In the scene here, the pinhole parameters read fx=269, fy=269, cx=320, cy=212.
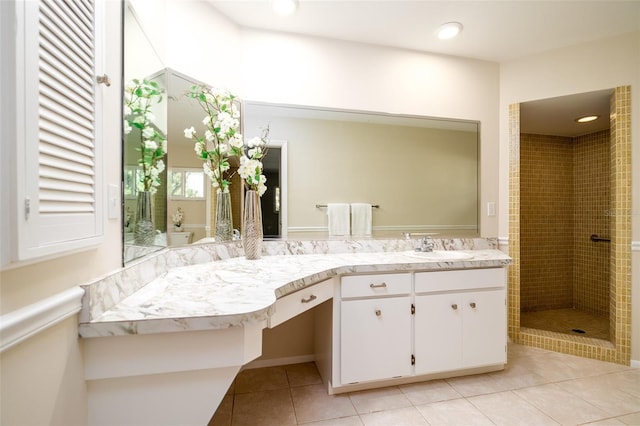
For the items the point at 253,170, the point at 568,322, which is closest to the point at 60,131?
the point at 253,170

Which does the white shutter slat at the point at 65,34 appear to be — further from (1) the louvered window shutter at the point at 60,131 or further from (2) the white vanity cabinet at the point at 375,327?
(2) the white vanity cabinet at the point at 375,327

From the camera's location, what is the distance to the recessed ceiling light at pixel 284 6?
5.47 feet

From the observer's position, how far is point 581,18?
1.85m

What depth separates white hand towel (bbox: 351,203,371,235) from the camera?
2113 millimetres

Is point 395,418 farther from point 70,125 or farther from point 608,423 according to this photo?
point 70,125

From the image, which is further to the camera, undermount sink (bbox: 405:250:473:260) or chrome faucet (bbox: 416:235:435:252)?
chrome faucet (bbox: 416:235:435:252)

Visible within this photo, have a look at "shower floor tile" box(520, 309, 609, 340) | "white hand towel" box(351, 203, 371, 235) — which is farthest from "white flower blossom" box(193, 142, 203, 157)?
"shower floor tile" box(520, 309, 609, 340)

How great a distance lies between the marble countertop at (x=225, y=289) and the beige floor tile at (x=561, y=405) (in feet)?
2.60

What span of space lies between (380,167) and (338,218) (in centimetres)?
55

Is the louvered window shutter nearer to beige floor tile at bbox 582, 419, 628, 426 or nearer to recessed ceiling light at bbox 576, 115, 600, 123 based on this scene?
beige floor tile at bbox 582, 419, 628, 426

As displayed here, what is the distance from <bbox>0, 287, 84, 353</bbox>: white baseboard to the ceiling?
180 centimetres

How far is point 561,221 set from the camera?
124 inches

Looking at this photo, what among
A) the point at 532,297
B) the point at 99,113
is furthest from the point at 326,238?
the point at 532,297

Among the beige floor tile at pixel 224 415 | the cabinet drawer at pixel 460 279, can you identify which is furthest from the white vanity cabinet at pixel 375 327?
the beige floor tile at pixel 224 415
